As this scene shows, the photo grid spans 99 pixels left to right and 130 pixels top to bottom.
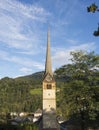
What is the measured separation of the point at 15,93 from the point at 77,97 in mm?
155375

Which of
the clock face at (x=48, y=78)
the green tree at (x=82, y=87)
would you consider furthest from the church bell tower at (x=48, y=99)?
the green tree at (x=82, y=87)

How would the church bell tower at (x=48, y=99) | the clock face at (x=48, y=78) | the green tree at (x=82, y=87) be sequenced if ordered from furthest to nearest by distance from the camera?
the clock face at (x=48, y=78) < the church bell tower at (x=48, y=99) < the green tree at (x=82, y=87)

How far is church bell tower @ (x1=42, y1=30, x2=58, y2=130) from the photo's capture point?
61062 millimetres

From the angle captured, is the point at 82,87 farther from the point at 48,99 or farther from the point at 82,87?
the point at 48,99

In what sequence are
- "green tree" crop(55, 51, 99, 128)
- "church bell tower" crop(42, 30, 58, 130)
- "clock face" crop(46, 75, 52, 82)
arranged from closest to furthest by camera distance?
"green tree" crop(55, 51, 99, 128) → "church bell tower" crop(42, 30, 58, 130) → "clock face" crop(46, 75, 52, 82)

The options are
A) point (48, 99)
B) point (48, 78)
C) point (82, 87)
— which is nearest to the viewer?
point (82, 87)

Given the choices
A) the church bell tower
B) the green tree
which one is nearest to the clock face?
the church bell tower

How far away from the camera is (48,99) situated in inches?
2505

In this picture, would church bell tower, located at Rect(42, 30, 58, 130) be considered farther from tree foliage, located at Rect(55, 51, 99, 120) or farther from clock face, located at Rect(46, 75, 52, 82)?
tree foliage, located at Rect(55, 51, 99, 120)

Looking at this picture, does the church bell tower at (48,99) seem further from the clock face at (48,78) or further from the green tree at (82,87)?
the green tree at (82,87)

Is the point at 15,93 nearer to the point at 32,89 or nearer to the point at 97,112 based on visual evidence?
the point at 32,89

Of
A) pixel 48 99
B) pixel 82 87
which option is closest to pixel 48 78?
pixel 48 99

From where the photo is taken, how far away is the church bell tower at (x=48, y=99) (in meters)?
61.1

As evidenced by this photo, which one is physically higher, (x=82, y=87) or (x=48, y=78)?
(x=48, y=78)
